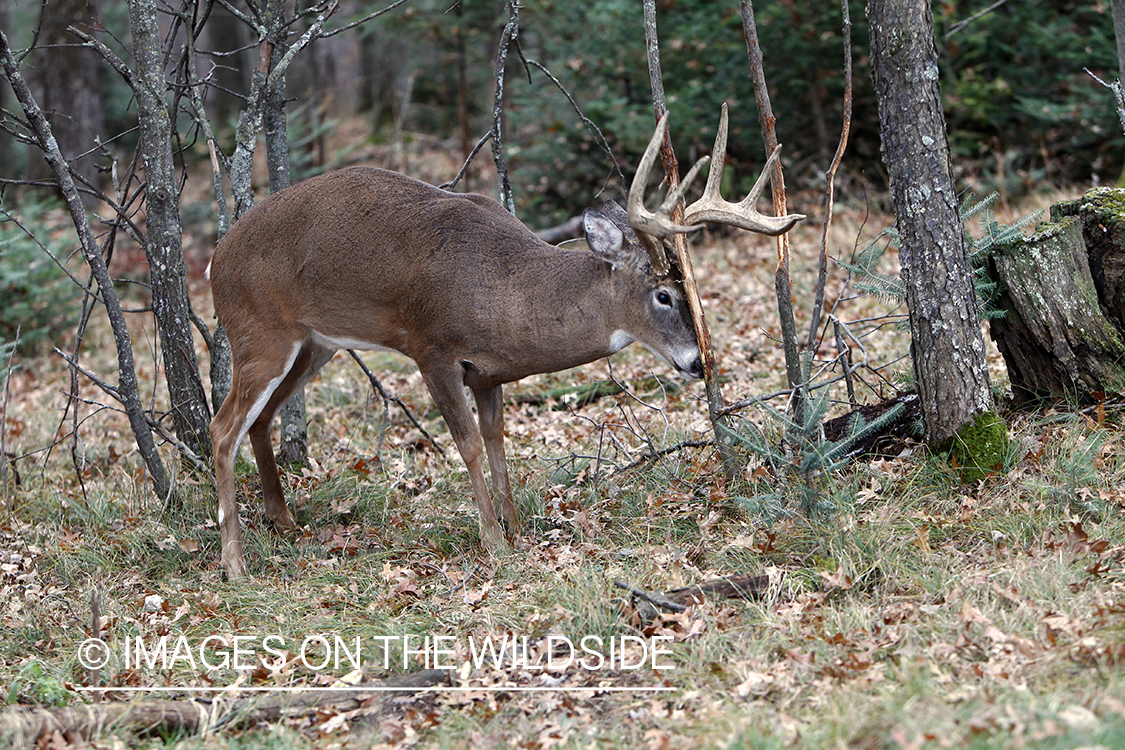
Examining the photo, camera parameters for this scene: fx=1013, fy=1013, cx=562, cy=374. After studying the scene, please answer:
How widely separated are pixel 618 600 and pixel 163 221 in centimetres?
397

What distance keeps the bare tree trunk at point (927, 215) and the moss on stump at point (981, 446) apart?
28 millimetres

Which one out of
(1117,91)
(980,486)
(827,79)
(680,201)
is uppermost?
(827,79)

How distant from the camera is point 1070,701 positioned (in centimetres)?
327

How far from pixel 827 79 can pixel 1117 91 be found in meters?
7.67

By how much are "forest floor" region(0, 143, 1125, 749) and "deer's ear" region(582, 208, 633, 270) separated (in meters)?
1.11

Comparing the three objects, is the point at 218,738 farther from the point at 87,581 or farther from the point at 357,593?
the point at 87,581

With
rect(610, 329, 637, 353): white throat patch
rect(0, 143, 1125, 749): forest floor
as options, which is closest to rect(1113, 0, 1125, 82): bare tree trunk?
rect(0, 143, 1125, 749): forest floor

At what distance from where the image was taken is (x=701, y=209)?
17.0ft

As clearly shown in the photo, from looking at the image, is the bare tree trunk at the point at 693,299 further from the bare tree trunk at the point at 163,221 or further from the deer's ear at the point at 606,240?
the bare tree trunk at the point at 163,221

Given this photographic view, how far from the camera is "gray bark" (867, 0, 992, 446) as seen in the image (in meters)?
4.96

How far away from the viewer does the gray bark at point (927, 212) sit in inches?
195

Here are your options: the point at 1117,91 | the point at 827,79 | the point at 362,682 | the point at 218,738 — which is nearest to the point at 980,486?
the point at 1117,91

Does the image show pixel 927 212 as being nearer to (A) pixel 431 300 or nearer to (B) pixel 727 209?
(B) pixel 727 209

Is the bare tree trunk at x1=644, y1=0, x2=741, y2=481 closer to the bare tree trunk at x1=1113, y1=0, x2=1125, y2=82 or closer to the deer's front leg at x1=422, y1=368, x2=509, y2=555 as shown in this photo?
the deer's front leg at x1=422, y1=368, x2=509, y2=555
